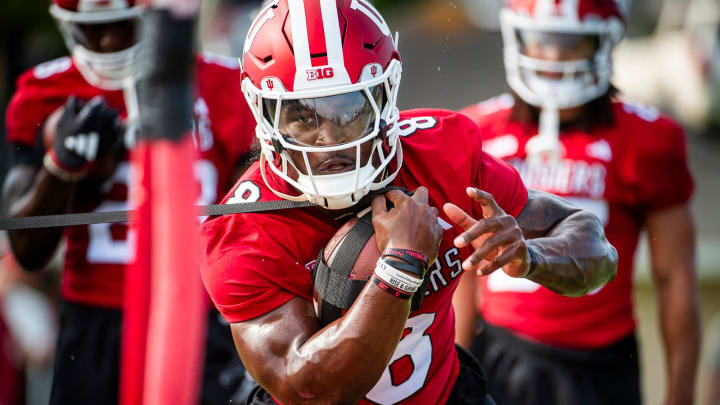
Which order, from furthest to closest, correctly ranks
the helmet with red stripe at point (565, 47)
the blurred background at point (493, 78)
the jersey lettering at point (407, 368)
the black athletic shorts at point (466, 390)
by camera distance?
the blurred background at point (493, 78) → the helmet with red stripe at point (565, 47) → the black athletic shorts at point (466, 390) → the jersey lettering at point (407, 368)

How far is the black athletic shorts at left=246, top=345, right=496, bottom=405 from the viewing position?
8.75ft

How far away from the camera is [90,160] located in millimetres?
3549

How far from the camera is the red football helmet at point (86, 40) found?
11.7 feet

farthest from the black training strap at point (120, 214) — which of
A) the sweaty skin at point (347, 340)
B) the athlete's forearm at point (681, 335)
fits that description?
the athlete's forearm at point (681, 335)

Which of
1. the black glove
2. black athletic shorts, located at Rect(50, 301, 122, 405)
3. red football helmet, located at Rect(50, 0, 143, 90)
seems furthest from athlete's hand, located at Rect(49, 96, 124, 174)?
black athletic shorts, located at Rect(50, 301, 122, 405)

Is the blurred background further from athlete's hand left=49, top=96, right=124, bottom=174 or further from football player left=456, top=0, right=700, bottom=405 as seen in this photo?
football player left=456, top=0, right=700, bottom=405

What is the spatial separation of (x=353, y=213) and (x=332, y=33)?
0.42 m

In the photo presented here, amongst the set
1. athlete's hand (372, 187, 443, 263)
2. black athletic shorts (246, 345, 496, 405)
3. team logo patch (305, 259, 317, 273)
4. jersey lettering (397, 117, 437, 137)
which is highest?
athlete's hand (372, 187, 443, 263)

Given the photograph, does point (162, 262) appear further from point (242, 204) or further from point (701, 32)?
Result: point (701, 32)

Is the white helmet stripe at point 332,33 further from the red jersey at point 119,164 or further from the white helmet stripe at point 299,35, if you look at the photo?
the red jersey at point 119,164

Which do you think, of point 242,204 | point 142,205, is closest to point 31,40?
point 242,204

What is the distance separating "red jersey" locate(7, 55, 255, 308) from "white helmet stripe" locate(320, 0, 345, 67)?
1358 mm

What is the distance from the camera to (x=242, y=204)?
2.38 meters

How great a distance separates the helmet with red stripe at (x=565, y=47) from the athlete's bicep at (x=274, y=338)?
1.92 meters
